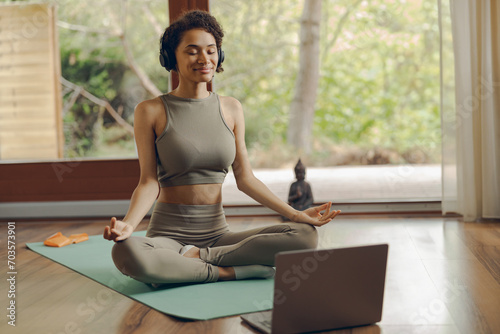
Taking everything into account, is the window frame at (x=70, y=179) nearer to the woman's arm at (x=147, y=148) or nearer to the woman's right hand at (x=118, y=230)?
the woman's arm at (x=147, y=148)

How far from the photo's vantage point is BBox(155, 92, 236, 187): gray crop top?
2094 millimetres

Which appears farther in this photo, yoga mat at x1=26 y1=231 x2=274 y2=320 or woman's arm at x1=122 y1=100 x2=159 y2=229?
woman's arm at x1=122 y1=100 x2=159 y2=229

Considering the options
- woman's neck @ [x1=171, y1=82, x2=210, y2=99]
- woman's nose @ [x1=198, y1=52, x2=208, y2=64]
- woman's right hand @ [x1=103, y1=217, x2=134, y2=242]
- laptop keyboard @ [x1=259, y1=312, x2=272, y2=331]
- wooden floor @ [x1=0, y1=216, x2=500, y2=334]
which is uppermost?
woman's nose @ [x1=198, y1=52, x2=208, y2=64]

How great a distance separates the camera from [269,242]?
202 cm

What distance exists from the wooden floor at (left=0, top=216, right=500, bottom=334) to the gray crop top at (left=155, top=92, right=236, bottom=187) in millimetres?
475

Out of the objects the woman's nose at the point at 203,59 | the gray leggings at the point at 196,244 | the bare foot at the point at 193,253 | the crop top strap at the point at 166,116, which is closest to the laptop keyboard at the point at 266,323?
the gray leggings at the point at 196,244

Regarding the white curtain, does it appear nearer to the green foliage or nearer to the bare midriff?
the bare midriff

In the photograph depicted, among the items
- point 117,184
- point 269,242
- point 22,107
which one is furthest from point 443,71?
point 22,107

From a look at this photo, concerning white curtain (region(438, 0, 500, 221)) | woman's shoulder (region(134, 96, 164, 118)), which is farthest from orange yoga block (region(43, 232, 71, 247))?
white curtain (region(438, 0, 500, 221))

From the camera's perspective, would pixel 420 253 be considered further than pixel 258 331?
Yes

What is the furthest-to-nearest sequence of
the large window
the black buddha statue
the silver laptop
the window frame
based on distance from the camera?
the large window → the window frame → the black buddha statue → the silver laptop

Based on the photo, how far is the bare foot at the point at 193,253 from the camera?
206 centimetres

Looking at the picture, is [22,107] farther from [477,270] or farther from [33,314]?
[477,270]

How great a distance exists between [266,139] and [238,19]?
3.54ft
